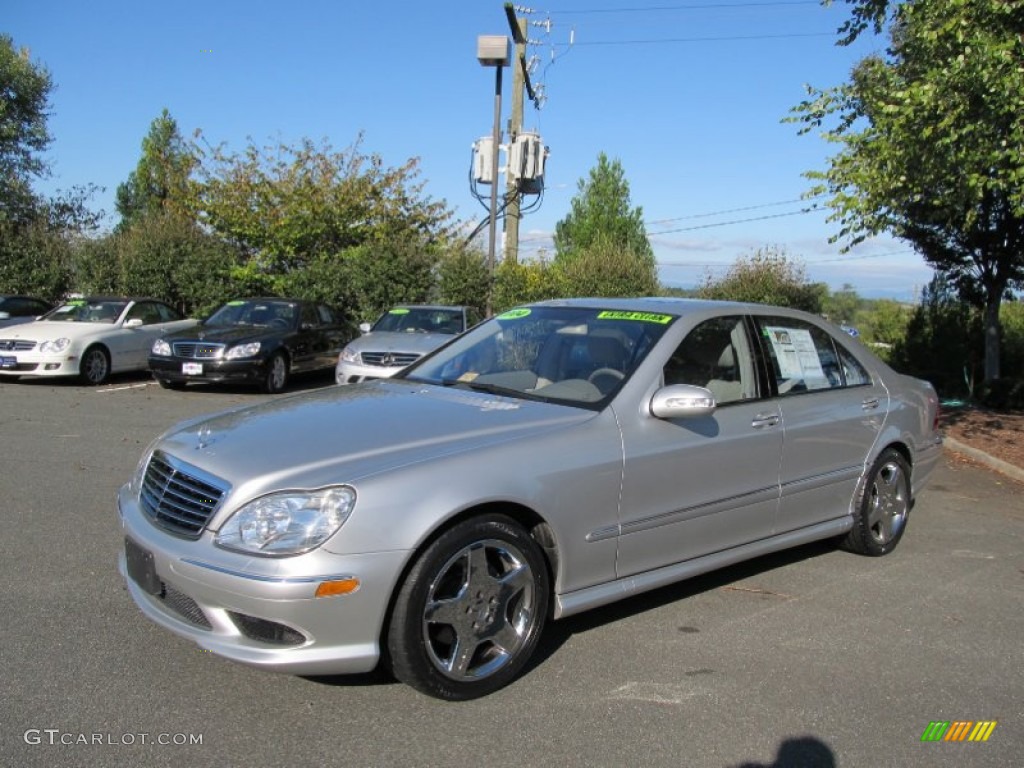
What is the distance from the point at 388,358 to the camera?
12.0 m

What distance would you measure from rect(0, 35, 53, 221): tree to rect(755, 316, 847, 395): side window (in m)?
25.8

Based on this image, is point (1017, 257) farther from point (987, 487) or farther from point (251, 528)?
point (251, 528)

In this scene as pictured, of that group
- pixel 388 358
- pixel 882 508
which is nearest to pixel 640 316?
pixel 882 508

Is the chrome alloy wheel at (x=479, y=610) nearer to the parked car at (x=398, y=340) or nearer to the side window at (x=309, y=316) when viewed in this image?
the parked car at (x=398, y=340)

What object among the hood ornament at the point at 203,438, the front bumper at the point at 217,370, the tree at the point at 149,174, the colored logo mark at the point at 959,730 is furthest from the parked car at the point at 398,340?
the tree at the point at 149,174

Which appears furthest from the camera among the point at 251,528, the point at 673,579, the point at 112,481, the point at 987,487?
the point at 987,487

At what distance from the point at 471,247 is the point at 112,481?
1430cm

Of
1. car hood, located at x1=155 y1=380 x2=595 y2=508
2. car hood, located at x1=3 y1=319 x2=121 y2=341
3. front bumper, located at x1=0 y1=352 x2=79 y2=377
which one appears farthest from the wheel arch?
car hood, located at x1=3 y1=319 x2=121 y2=341

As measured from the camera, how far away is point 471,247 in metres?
20.2

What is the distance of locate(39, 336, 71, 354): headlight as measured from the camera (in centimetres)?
1295

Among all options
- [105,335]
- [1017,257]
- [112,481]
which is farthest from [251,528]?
[1017,257]

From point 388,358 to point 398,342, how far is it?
397 millimetres

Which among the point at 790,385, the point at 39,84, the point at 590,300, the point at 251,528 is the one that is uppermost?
the point at 39,84

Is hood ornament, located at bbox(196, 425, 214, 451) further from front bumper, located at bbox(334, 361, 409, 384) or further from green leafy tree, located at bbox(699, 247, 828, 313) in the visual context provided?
green leafy tree, located at bbox(699, 247, 828, 313)
